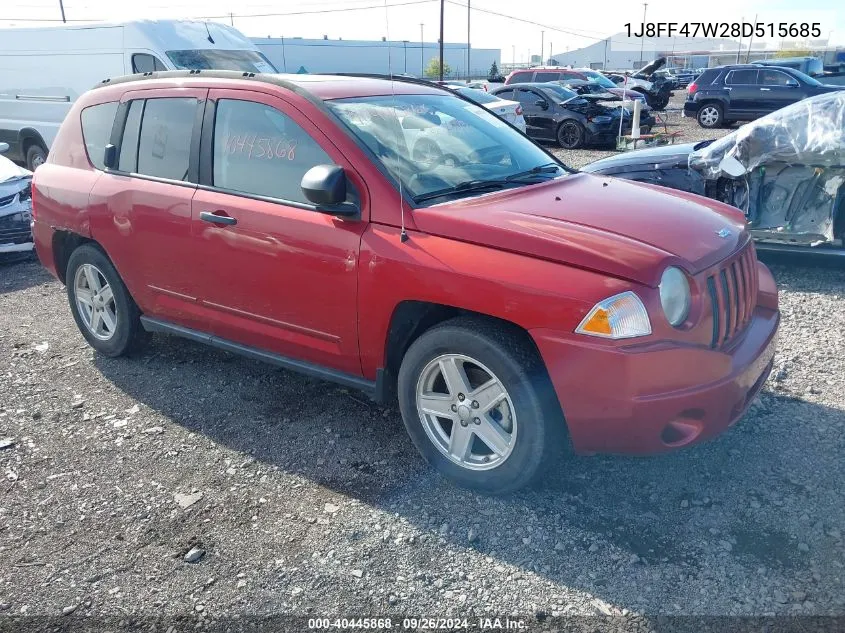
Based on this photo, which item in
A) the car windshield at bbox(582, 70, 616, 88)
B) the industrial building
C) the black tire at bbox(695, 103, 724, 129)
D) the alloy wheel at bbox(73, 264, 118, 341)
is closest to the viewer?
the alloy wheel at bbox(73, 264, 118, 341)

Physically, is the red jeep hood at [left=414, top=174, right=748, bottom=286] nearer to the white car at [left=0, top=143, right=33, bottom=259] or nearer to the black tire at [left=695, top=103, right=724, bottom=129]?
the white car at [left=0, top=143, right=33, bottom=259]

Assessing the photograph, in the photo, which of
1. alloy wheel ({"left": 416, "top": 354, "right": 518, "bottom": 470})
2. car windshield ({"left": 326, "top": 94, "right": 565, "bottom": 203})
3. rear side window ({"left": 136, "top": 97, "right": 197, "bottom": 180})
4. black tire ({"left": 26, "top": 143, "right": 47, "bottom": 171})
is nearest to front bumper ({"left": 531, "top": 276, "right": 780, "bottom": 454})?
alloy wheel ({"left": 416, "top": 354, "right": 518, "bottom": 470})

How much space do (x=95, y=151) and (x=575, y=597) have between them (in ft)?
13.3

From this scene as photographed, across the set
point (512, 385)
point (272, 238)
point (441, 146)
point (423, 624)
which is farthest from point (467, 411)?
point (441, 146)

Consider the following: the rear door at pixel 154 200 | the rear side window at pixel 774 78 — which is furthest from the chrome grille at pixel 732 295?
the rear side window at pixel 774 78

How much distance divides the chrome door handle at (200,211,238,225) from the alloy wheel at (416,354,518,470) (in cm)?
136

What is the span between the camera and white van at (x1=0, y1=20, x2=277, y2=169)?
37.0 feet

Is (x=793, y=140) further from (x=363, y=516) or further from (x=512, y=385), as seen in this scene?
(x=363, y=516)

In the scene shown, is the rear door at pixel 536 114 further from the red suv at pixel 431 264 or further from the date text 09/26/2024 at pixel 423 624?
the date text 09/26/2024 at pixel 423 624

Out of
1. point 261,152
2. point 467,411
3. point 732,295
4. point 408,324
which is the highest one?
point 261,152

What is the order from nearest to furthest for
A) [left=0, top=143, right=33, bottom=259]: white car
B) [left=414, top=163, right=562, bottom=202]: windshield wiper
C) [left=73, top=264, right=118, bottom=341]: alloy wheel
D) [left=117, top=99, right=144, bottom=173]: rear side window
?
1. [left=414, top=163, right=562, bottom=202]: windshield wiper
2. [left=117, top=99, right=144, bottom=173]: rear side window
3. [left=73, top=264, right=118, bottom=341]: alloy wheel
4. [left=0, top=143, right=33, bottom=259]: white car

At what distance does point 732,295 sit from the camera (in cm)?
336

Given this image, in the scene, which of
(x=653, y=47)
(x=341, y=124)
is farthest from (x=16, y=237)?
(x=653, y=47)

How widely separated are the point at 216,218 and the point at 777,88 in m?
19.2
